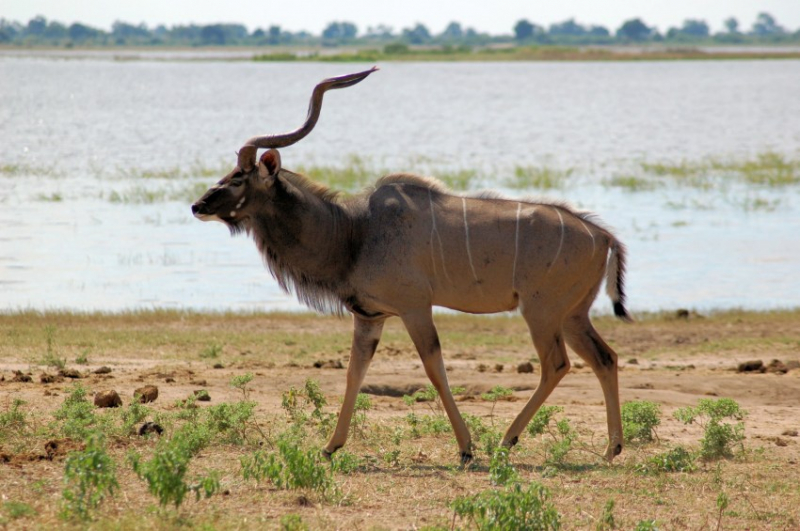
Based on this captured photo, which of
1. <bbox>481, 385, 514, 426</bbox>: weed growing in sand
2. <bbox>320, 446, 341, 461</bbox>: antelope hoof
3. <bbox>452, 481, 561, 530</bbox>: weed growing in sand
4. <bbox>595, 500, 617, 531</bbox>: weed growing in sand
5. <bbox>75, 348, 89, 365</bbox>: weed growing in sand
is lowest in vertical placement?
<bbox>75, 348, 89, 365</bbox>: weed growing in sand

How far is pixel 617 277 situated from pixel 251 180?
2457 millimetres

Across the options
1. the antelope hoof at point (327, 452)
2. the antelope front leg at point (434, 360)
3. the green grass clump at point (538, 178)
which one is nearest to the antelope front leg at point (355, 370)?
the antelope hoof at point (327, 452)

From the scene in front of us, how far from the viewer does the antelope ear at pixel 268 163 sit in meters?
7.12

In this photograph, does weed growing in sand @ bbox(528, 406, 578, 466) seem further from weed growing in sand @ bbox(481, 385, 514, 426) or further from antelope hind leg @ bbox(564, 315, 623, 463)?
weed growing in sand @ bbox(481, 385, 514, 426)

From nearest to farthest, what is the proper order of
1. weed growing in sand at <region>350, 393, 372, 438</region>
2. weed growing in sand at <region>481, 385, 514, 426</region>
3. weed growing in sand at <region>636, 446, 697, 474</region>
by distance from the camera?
weed growing in sand at <region>636, 446, 697, 474</region> < weed growing in sand at <region>350, 393, 372, 438</region> < weed growing in sand at <region>481, 385, 514, 426</region>

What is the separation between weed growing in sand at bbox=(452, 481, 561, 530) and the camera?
527cm

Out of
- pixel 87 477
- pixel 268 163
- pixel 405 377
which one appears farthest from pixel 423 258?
pixel 405 377

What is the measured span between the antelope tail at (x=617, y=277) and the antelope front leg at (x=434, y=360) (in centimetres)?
124

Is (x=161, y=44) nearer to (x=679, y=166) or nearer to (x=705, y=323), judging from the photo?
(x=679, y=166)

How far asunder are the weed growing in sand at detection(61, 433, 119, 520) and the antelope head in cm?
204

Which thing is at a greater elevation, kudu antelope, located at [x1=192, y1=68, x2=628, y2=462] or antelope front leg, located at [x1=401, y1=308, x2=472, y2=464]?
kudu antelope, located at [x1=192, y1=68, x2=628, y2=462]

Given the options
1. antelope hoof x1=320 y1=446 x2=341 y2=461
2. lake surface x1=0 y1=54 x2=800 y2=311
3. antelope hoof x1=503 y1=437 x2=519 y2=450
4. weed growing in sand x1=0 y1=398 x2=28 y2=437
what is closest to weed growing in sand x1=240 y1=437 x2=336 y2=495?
antelope hoof x1=320 y1=446 x2=341 y2=461

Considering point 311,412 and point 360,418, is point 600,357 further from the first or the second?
point 311,412

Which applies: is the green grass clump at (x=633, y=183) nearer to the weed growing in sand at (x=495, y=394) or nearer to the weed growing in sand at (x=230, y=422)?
the weed growing in sand at (x=495, y=394)
